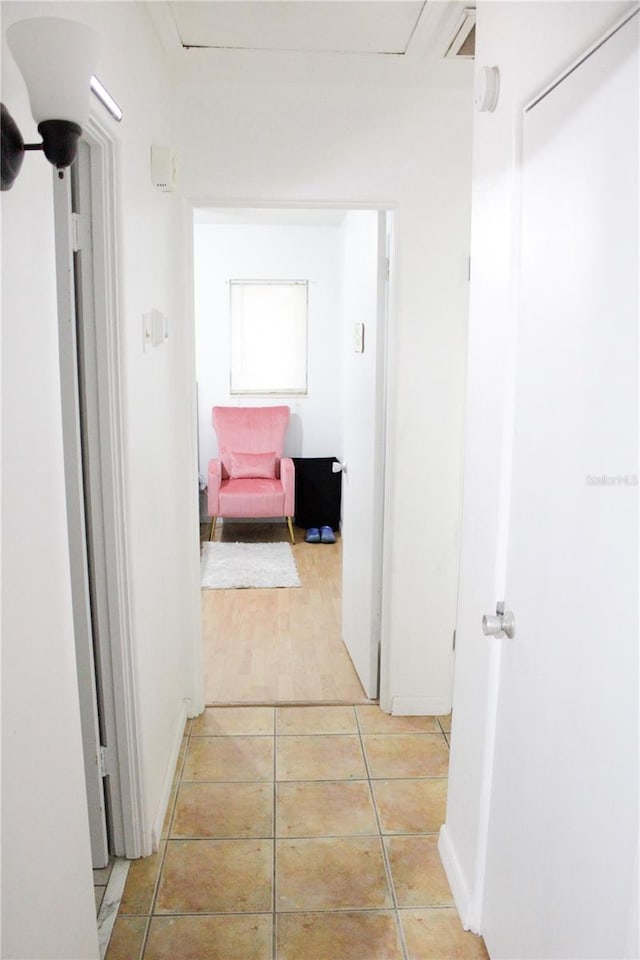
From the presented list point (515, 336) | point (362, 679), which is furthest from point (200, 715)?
point (515, 336)

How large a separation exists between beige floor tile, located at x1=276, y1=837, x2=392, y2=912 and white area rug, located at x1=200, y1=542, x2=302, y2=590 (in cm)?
245

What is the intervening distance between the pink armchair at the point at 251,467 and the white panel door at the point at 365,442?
1.91m

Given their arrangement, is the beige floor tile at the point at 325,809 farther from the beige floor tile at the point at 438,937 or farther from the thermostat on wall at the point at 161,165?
the thermostat on wall at the point at 161,165

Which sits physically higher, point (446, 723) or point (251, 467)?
point (251, 467)

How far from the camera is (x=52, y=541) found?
1.33 m

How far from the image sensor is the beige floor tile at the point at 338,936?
180 cm

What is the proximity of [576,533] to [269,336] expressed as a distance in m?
5.01

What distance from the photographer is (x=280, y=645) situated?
3680 mm

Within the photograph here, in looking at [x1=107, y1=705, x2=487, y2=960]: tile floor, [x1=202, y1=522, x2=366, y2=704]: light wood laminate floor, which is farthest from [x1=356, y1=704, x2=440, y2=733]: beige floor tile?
[x1=202, y1=522, x2=366, y2=704]: light wood laminate floor

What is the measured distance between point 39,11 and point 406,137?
5.68 ft

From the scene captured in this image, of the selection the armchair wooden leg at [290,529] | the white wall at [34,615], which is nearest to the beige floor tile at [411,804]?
the white wall at [34,615]

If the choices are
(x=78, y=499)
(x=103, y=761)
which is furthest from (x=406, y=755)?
(x=78, y=499)

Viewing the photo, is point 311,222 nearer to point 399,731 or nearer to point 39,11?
point 399,731

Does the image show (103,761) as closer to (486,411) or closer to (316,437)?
(486,411)
